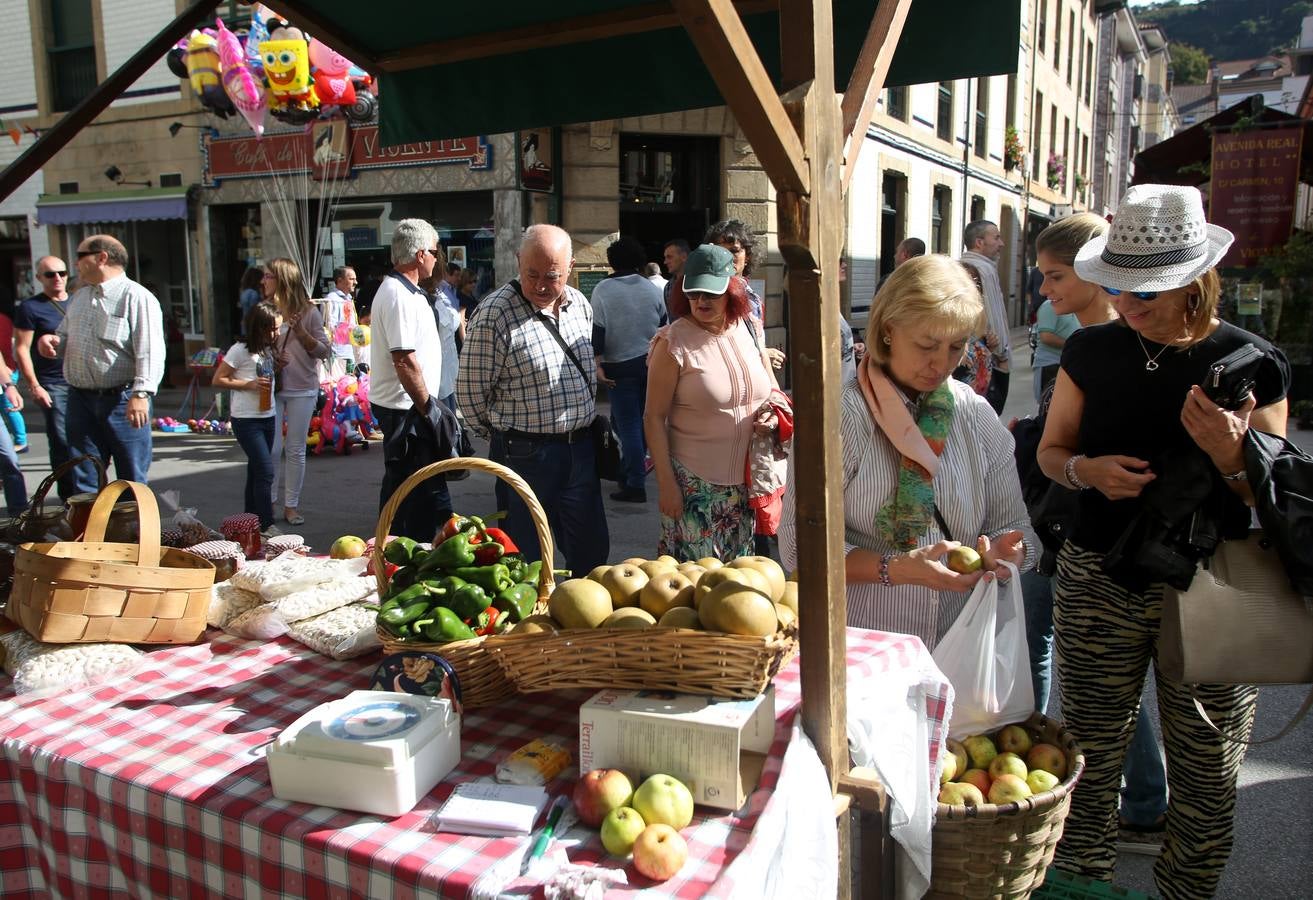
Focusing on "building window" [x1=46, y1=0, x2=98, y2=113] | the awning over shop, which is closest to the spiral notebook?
the awning over shop

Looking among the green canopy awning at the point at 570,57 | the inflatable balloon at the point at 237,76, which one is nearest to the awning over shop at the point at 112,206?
the inflatable balloon at the point at 237,76

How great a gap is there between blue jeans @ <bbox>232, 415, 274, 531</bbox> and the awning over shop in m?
10.8

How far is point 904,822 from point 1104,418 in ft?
3.92

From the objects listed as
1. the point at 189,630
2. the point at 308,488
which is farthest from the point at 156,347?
the point at 189,630

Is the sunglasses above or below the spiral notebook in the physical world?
above

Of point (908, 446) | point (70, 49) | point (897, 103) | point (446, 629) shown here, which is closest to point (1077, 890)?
point (908, 446)

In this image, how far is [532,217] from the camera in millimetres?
11953

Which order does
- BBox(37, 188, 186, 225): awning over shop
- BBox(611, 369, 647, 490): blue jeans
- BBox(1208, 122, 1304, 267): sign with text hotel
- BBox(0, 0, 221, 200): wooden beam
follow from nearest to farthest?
BBox(0, 0, 221, 200): wooden beam < BBox(611, 369, 647, 490): blue jeans < BBox(1208, 122, 1304, 267): sign with text hotel < BBox(37, 188, 186, 225): awning over shop

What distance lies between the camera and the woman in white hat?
229 centimetres

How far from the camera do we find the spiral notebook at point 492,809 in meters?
1.54

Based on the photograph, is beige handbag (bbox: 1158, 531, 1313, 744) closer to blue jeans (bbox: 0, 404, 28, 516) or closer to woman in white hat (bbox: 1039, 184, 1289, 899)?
woman in white hat (bbox: 1039, 184, 1289, 899)

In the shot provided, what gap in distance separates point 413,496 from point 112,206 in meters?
13.9

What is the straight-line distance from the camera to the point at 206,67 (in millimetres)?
11742

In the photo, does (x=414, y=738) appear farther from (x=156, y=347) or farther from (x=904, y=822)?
(x=156, y=347)
